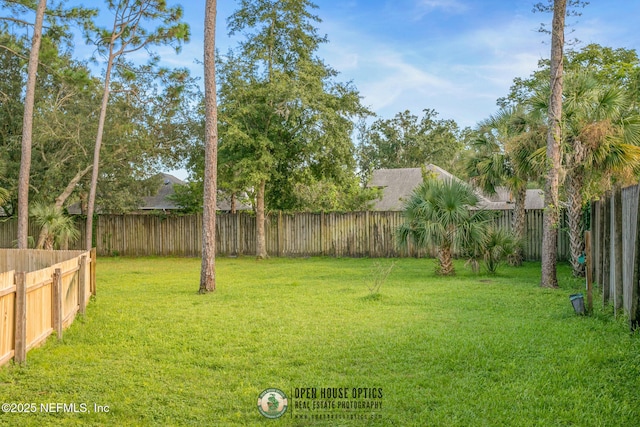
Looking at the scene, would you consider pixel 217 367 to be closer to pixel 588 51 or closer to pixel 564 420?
pixel 564 420

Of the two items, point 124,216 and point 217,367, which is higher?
point 124,216

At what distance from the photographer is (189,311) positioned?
8.73 m

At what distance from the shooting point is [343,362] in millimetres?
5402

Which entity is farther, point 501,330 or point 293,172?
point 293,172

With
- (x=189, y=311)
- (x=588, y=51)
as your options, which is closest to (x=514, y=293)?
(x=189, y=311)

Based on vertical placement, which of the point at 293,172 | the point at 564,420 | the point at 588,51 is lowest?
the point at 564,420

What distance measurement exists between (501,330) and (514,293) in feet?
11.9

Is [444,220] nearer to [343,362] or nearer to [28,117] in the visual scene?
[343,362]

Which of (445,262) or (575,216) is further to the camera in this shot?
(445,262)

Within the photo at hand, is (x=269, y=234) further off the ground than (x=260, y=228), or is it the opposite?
(x=260, y=228)

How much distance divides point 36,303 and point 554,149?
32.2ft

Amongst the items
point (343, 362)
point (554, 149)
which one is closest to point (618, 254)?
point (343, 362)

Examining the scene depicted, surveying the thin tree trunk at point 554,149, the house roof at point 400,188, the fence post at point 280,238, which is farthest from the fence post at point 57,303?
the house roof at point 400,188

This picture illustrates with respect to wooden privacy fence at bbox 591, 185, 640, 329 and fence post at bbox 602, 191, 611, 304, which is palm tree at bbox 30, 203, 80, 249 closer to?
wooden privacy fence at bbox 591, 185, 640, 329
